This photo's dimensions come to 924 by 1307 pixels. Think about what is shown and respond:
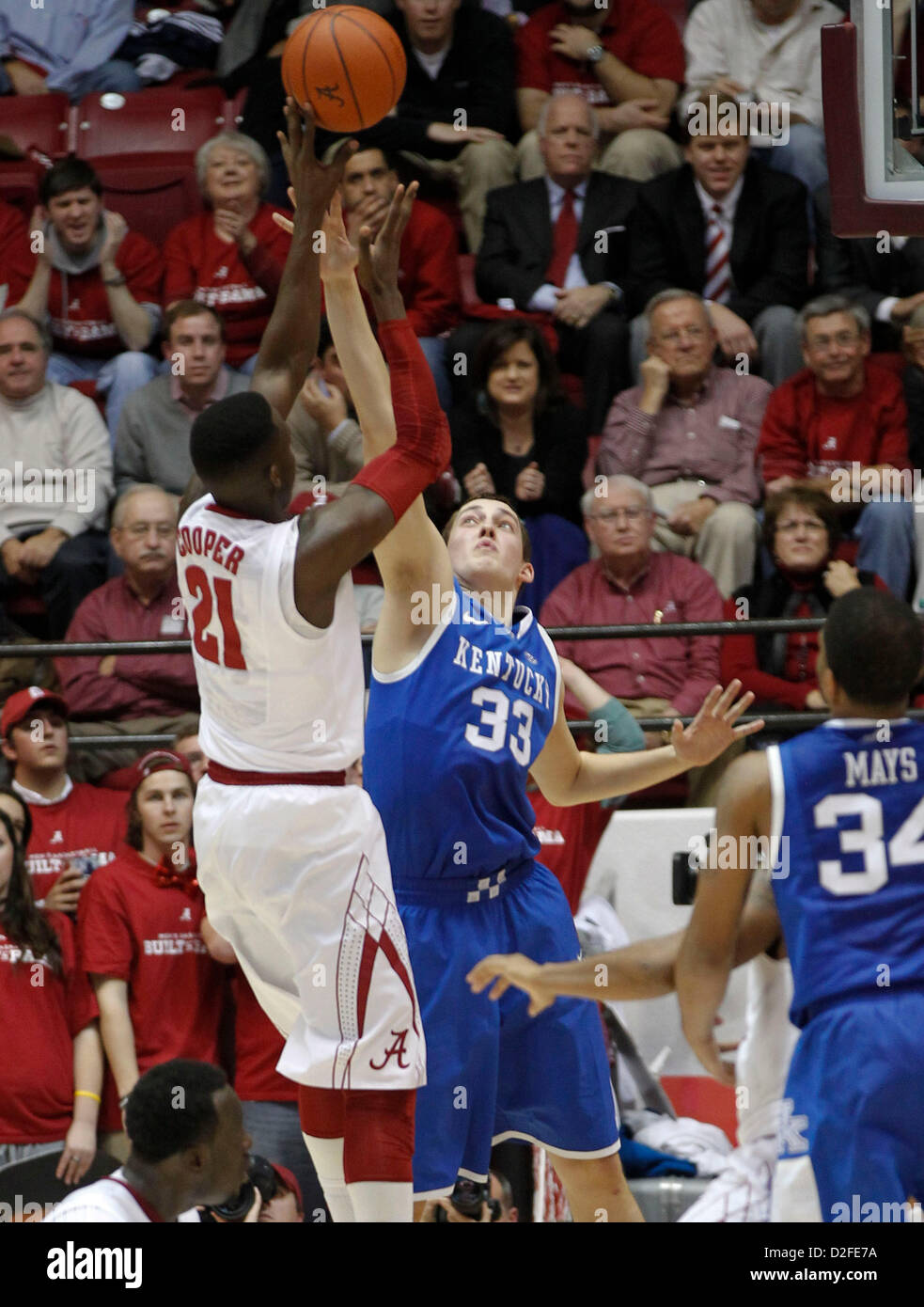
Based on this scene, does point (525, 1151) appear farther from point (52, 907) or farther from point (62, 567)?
point (62, 567)

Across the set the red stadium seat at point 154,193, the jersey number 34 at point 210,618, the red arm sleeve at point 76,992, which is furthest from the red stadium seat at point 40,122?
the jersey number 34 at point 210,618

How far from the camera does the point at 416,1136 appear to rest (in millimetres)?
4332

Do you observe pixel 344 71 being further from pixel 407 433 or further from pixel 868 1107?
pixel 868 1107

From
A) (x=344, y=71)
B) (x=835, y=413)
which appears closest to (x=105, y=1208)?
(x=344, y=71)

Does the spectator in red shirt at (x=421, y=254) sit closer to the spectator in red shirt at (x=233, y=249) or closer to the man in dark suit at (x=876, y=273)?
the spectator in red shirt at (x=233, y=249)

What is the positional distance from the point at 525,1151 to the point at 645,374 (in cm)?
336

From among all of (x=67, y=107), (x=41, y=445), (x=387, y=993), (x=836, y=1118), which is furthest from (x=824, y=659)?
(x=67, y=107)

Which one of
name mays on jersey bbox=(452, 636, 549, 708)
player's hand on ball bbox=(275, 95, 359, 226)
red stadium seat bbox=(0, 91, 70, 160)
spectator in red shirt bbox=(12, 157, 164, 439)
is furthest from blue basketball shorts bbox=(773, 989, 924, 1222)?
red stadium seat bbox=(0, 91, 70, 160)

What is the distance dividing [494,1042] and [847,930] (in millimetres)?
1125

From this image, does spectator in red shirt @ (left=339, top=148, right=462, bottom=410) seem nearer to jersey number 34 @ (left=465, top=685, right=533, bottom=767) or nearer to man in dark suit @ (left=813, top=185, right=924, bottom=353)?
Result: man in dark suit @ (left=813, top=185, right=924, bottom=353)

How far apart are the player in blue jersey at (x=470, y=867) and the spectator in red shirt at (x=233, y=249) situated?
3773 mm

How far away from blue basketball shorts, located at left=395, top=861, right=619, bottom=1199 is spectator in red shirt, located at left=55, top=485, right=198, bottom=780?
2568 mm

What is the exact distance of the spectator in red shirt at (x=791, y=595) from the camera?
6605 mm

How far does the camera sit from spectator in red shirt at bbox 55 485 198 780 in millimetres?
6934
